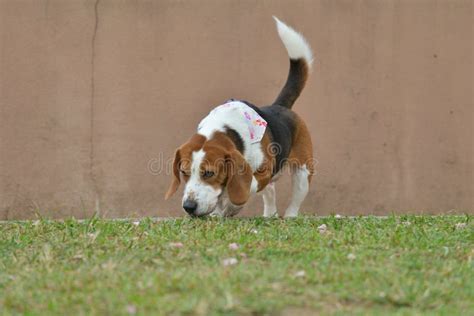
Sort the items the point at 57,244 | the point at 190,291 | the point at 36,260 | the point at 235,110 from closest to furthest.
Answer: the point at 190,291 → the point at 36,260 → the point at 57,244 → the point at 235,110

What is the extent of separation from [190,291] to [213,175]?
7.70 feet

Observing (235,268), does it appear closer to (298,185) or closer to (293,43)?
(298,185)

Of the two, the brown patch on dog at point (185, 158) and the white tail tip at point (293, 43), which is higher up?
the white tail tip at point (293, 43)

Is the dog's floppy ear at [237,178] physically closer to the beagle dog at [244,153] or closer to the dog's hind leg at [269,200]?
the beagle dog at [244,153]

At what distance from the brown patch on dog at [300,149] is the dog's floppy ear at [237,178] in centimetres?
96

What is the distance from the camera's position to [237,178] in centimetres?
599

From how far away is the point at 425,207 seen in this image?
8391 mm

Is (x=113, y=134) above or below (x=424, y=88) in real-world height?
below

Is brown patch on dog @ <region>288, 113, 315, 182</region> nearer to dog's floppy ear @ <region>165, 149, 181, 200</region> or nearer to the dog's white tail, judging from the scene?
the dog's white tail

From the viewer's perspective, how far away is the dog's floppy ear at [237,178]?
19.6ft

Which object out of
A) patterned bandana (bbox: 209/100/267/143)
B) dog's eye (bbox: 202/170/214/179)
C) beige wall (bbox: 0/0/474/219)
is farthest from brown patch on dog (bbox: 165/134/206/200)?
beige wall (bbox: 0/0/474/219)

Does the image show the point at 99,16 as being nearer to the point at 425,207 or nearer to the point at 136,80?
the point at 136,80

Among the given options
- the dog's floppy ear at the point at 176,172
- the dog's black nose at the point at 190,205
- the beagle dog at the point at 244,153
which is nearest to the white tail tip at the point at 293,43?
the beagle dog at the point at 244,153

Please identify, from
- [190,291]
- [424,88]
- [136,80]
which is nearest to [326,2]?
[424,88]
